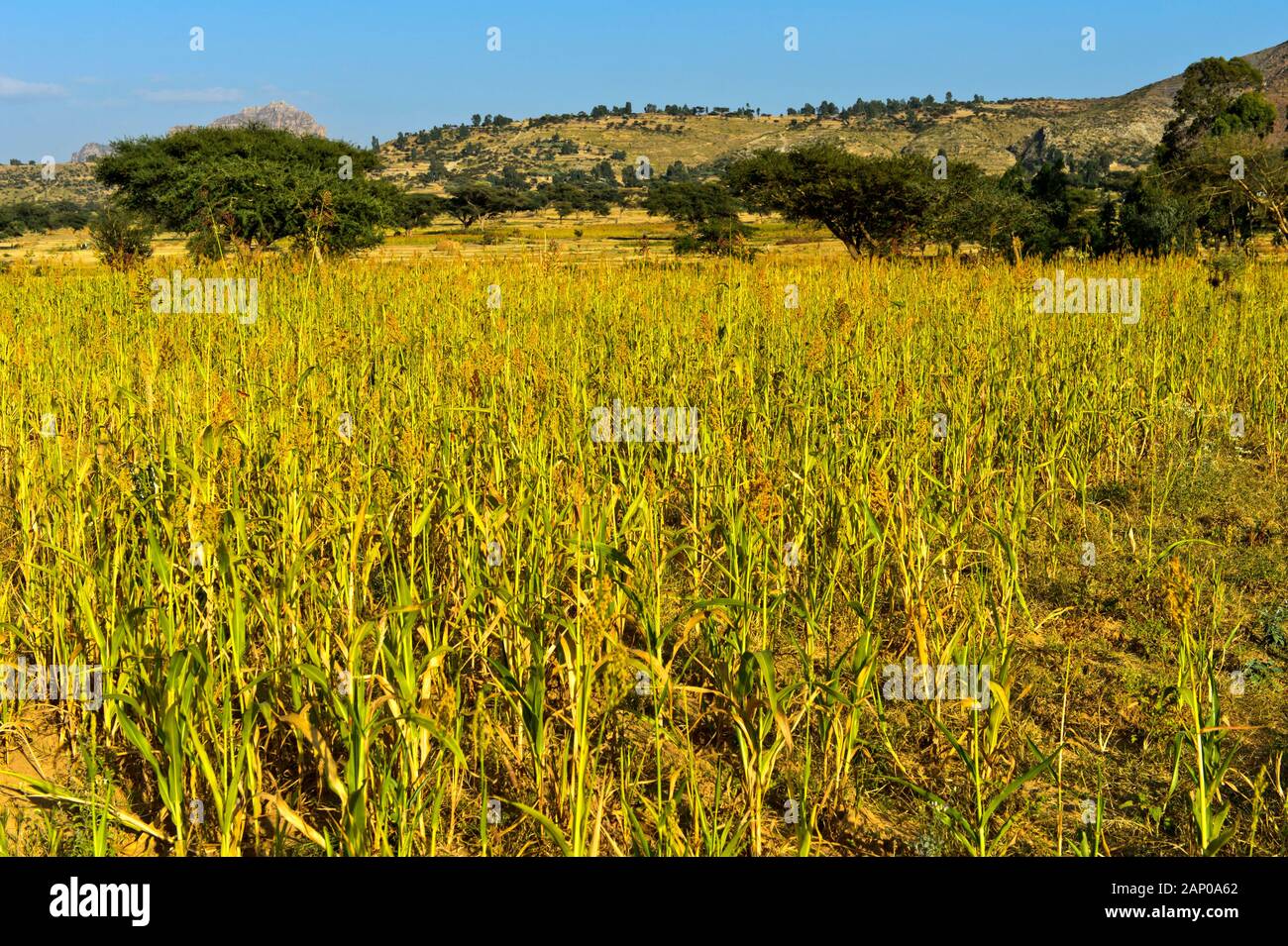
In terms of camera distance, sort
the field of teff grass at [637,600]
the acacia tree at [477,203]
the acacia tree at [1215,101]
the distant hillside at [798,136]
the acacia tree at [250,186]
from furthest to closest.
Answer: the distant hillside at [798,136], the acacia tree at [477,203], the acacia tree at [1215,101], the acacia tree at [250,186], the field of teff grass at [637,600]

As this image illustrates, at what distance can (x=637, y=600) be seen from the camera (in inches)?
103

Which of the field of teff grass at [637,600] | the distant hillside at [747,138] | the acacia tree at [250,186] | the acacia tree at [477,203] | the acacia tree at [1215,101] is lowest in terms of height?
the field of teff grass at [637,600]

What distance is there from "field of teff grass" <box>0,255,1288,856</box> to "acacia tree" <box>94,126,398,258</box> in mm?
10022

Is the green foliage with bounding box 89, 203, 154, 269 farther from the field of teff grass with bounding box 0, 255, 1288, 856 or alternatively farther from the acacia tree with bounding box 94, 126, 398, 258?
the field of teff grass with bounding box 0, 255, 1288, 856

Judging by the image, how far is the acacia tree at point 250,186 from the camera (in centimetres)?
1686

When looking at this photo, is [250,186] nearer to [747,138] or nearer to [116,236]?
[116,236]

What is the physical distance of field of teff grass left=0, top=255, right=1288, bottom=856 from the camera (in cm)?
240

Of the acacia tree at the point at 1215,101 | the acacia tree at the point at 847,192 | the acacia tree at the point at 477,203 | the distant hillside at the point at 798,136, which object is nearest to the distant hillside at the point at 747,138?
the distant hillside at the point at 798,136

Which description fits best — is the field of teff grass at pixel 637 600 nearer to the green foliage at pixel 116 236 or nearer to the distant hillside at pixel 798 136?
the green foliage at pixel 116 236

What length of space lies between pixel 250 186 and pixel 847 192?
43.5ft

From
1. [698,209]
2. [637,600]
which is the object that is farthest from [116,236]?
[698,209]

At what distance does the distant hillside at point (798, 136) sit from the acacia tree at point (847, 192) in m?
82.4

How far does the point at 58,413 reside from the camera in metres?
5.19
